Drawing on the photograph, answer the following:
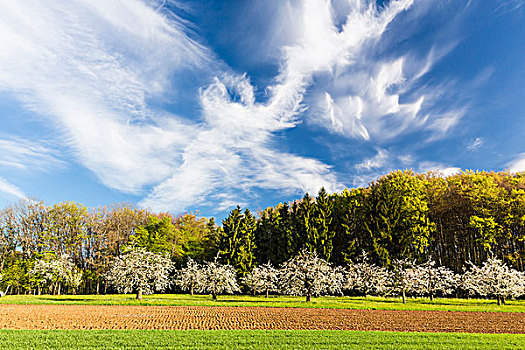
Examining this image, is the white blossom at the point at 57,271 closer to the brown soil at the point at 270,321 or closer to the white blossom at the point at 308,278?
the brown soil at the point at 270,321

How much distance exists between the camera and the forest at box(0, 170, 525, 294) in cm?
3234

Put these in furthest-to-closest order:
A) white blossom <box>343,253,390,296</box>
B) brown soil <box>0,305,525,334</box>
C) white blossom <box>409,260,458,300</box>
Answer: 1. white blossom <box>343,253,390,296</box>
2. white blossom <box>409,260,458,300</box>
3. brown soil <box>0,305,525,334</box>

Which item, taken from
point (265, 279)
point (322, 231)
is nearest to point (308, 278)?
point (265, 279)

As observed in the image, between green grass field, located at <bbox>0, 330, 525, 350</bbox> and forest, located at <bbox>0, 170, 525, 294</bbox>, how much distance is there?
18908 mm

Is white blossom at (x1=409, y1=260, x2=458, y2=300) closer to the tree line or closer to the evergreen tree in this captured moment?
the tree line

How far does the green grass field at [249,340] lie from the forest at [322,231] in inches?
744

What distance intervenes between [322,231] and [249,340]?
3045cm

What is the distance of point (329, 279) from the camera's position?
90.3 ft

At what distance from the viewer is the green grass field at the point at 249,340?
10164 mm

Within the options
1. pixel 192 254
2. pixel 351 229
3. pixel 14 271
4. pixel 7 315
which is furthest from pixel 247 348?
pixel 14 271

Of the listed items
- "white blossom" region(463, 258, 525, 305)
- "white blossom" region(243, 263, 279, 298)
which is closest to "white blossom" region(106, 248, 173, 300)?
"white blossom" region(243, 263, 279, 298)

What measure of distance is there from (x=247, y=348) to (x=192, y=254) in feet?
117

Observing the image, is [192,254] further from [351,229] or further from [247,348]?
[247,348]

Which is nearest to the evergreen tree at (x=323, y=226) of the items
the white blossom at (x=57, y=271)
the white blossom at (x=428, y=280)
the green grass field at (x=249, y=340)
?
the white blossom at (x=428, y=280)
